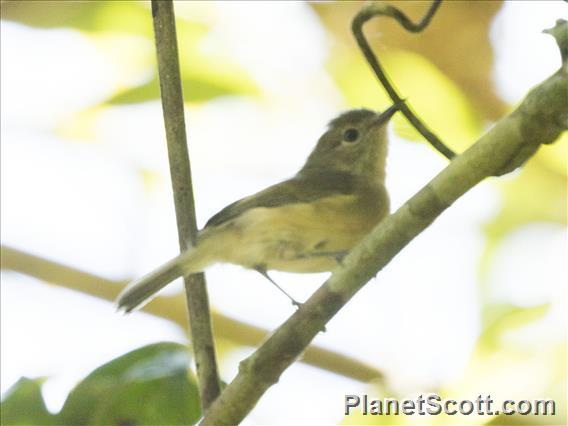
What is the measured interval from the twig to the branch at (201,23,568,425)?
1.05 feet

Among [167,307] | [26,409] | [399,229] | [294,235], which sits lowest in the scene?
[26,409]

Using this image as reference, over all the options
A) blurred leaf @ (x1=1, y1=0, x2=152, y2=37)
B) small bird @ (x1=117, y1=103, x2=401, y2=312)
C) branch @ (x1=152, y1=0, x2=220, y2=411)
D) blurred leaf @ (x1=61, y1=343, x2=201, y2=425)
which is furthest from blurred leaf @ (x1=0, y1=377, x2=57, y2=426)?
blurred leaf @ (x1=1, y1=0, x2=152, y2=37)

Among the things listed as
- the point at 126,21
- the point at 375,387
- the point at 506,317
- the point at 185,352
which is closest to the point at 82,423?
the point at 185,352

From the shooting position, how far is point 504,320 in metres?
3.53

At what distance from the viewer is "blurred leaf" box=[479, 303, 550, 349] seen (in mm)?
3475

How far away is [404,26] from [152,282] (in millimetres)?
1420

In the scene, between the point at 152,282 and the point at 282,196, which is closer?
the point at 152,282

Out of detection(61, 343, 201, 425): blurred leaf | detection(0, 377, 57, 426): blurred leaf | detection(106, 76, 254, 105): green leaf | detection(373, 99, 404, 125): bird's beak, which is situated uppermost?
detection(373, 99, 404, 125): bird's beak

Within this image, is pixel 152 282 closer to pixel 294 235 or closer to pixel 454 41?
pixel 294 235

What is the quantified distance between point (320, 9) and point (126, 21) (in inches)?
33.7

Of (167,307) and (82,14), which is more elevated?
(82,14)

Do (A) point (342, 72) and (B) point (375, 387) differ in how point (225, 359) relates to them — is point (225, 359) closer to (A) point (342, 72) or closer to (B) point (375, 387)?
(B) point (375, 387)

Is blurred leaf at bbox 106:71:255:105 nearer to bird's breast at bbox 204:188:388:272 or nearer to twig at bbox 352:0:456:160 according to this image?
bird's breast at bbox 204:188:388:272

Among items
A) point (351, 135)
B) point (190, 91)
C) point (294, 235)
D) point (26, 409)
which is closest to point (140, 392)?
point (26, 409)
